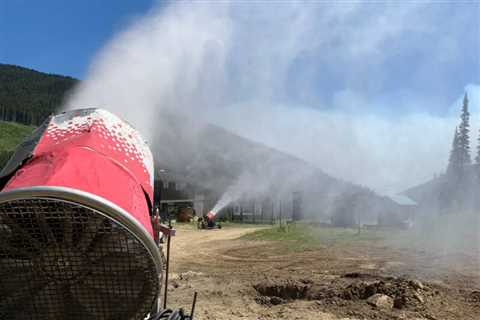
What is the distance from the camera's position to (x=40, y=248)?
3.59 meters

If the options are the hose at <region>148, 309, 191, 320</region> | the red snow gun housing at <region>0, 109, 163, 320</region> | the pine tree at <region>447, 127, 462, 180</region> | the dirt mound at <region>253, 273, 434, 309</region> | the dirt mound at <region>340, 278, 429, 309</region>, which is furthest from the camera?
the pine tree at <region>447, 127, 462, 180</region>

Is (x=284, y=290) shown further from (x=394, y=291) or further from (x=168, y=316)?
(x=168, y=316)

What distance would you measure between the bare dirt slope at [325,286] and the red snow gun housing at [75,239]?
5.06 meters

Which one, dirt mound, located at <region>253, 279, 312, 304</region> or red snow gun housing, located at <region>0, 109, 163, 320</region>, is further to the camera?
dirt mound, located at <region>253, 279, 312, 304</region>

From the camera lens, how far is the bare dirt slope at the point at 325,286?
29.7 feet

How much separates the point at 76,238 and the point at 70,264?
0.83ft

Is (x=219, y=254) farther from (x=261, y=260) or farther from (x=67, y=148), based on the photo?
(x=67, y=148)

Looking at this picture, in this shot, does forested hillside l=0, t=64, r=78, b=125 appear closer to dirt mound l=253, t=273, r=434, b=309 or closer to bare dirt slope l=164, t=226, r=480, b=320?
bare dirt slope l=164, t=226, r=480, b=320

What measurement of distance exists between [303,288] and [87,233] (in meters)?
8.33

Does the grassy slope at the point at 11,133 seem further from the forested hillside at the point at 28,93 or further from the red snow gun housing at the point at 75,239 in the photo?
the red snow gun housing at the point at 75,239

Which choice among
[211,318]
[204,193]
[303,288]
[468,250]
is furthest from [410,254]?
[204,193]

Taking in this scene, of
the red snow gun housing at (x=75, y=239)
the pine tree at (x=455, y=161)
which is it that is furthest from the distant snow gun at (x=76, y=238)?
the pine tree at (x=455, y=161)

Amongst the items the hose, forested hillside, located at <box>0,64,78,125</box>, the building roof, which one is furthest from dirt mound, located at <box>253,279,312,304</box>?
forested hillside, located at <box>0,64,78,125</box>

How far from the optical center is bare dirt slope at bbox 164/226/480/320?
29.7 feet
